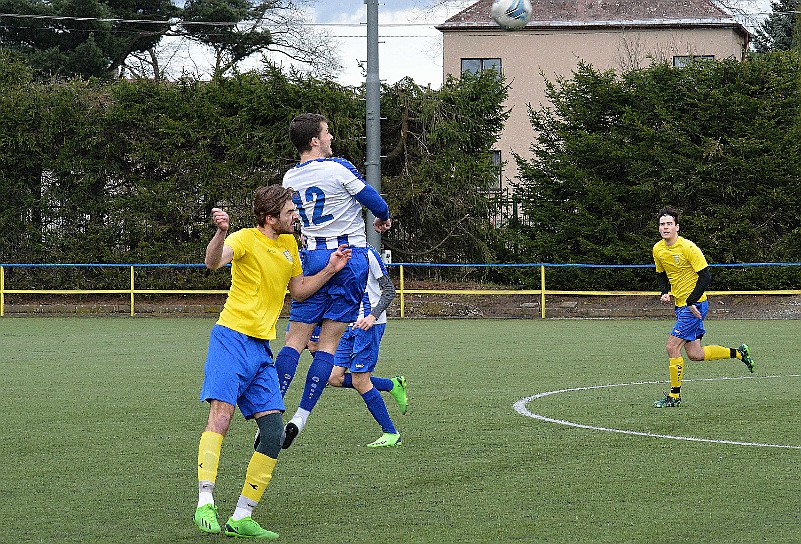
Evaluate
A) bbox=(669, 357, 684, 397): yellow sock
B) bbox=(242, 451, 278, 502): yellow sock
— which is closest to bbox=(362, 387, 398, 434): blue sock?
bbox=(242, 451, 278, 502): yellow sock

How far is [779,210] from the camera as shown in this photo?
993 inches

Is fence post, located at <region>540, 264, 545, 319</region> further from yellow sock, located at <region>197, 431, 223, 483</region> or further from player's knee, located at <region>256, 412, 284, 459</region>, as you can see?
yellow sock, located at <region>197, 431, 223, 483</region>

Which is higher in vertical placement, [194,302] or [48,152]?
[48,152]

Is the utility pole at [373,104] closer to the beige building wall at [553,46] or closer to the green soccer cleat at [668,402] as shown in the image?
the green soccer cleat at [668,402]

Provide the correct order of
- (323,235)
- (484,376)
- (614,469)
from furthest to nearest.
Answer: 1. (484,376)
2. (323,235)
3. (614,469)

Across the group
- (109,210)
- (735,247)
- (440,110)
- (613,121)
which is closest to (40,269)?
(109,210)

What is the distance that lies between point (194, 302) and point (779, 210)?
1236cm

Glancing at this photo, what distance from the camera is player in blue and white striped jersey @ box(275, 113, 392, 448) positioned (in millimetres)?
7699

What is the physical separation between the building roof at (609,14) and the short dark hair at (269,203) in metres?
40.7

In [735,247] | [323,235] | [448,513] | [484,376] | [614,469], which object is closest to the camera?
[448,513]

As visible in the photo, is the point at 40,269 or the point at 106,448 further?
the point at 40,269

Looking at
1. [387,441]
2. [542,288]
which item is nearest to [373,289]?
[387,441]

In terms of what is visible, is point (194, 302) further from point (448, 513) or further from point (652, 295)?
point (448, 513)

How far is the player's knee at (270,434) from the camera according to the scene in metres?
5.69
